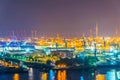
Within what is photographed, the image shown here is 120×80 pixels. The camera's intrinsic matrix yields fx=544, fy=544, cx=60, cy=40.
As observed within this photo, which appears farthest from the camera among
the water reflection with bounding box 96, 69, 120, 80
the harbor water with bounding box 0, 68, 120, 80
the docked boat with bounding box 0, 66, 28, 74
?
the docked boat with bounding box 0, 66, 28, 74

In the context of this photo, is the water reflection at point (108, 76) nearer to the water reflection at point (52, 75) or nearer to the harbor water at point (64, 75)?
the harbor water at point (64, 75)

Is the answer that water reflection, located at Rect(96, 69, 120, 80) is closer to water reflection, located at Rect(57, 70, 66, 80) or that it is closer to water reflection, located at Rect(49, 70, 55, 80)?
water reflection, located at Rect(57, 70, 66, 80)

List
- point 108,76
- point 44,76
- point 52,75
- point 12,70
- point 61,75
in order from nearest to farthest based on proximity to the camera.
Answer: point 108,76, point 44,76, point 61,75, point 52,75, point 12,70

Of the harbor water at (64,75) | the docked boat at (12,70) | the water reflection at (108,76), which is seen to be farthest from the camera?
the docked boat at (12,70)

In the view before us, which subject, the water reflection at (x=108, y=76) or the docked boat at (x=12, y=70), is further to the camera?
the docked boat at (x=12, y=70)

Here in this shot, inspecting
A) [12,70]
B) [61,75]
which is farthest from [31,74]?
[12,70]

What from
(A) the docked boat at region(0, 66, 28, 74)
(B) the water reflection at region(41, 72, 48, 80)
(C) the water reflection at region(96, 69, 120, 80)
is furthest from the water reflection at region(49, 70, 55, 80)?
(C) the water reflection at region(96, 69, 120, 80)

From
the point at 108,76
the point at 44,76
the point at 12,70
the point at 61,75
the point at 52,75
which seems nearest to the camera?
the point at 108,76

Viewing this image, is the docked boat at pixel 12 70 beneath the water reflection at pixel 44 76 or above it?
above

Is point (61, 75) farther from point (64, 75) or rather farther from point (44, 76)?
point (44, 76)

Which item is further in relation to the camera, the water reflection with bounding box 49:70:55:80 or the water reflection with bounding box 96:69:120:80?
the water reflection with bounding box 49:70:55:80

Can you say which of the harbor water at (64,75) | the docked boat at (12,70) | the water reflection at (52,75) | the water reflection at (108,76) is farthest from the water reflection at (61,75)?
the docked boat at (12,70)
